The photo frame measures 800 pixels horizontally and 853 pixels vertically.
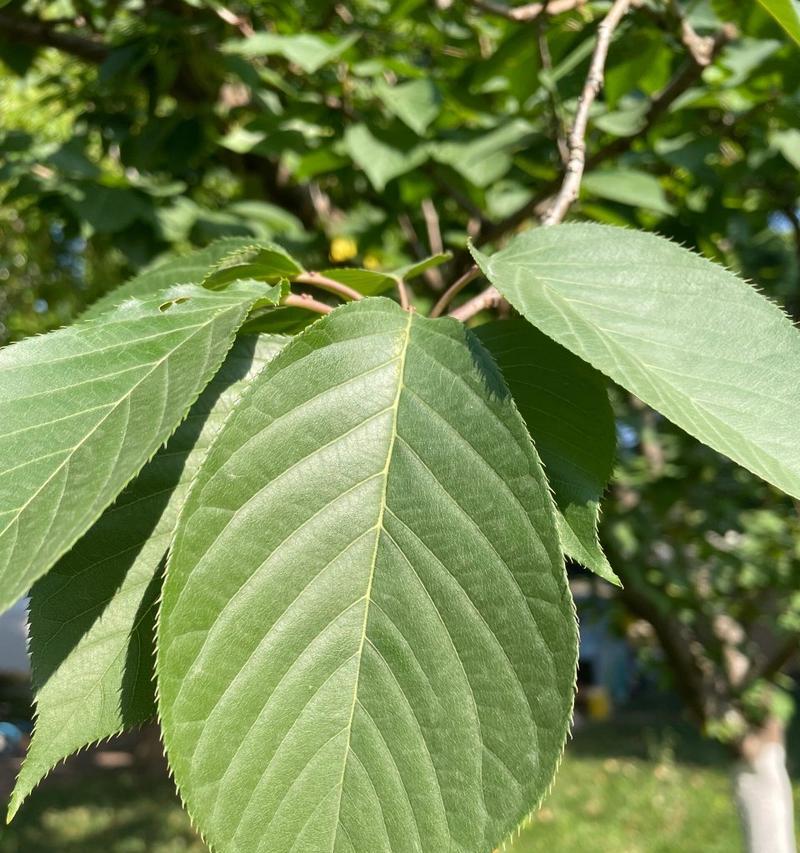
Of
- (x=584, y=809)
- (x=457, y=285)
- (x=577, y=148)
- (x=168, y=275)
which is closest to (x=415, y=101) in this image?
(x=577, y=148)

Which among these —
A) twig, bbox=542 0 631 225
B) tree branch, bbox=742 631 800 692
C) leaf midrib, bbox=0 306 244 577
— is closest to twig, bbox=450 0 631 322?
twig, bbox=542 0 631 225

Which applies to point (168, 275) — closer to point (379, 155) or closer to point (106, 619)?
point (106, 619)

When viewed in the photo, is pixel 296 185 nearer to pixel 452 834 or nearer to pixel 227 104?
pixel 227 104

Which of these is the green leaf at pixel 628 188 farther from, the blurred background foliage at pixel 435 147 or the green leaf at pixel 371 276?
the green leaf at pixel 371 276

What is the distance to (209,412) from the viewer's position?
0.71 meters

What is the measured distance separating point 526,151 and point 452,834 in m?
1.59

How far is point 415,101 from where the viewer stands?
1729 millimetres

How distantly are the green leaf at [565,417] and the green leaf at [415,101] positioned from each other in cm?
103

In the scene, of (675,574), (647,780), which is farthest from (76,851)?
(675,574)

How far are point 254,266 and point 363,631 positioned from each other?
1.16ft

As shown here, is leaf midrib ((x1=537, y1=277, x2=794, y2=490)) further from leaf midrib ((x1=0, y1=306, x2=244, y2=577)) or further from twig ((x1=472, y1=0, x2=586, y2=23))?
twig ((x1=472, y1=0, x2=586, y2=23))

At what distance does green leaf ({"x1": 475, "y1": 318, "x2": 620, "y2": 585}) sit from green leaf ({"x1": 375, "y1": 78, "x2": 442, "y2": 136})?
103cm

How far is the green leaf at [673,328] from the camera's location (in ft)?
1.94

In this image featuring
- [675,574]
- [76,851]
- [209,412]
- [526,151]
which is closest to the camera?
[209,412]
